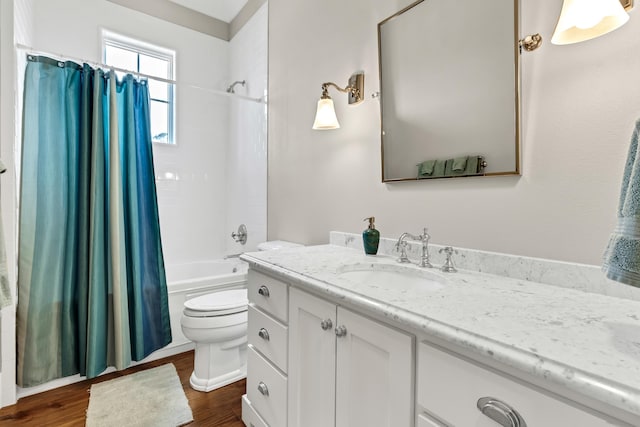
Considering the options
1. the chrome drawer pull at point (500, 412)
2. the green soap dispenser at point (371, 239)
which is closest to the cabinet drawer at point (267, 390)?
the green soap dispenser at point (371, 239)

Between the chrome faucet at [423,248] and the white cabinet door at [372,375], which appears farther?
the chrome faucet at [423,248]

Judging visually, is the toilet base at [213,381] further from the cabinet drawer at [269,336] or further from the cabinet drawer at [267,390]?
the cabinet drawer at [269,336]

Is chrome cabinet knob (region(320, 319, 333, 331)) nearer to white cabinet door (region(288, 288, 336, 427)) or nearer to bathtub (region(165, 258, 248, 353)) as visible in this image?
white cabinet door (region(288, 288, 336, 427))

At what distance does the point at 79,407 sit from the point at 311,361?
1.48 m

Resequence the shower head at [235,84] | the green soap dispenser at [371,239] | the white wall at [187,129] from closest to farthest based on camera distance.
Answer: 1. the green soap dispenser at [371,239]
2. the white wall at [187,129]
3. the shower head at [235,84]

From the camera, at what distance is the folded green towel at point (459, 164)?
120 cm

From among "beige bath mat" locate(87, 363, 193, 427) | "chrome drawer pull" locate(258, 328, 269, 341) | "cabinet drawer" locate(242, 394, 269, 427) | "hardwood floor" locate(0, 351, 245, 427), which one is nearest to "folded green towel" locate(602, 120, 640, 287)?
"chrome drawer pull" locate(258, 328, 269, 341)

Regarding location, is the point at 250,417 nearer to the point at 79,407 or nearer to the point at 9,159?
the point at 79,407

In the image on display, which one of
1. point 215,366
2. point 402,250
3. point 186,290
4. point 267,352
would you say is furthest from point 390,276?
point 186,290

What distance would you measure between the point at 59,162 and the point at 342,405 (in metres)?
2.03

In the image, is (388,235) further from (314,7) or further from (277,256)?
(314,7)

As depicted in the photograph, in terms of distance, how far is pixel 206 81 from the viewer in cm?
316

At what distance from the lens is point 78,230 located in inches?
74.2

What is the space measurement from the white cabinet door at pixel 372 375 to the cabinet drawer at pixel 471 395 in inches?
2.0
